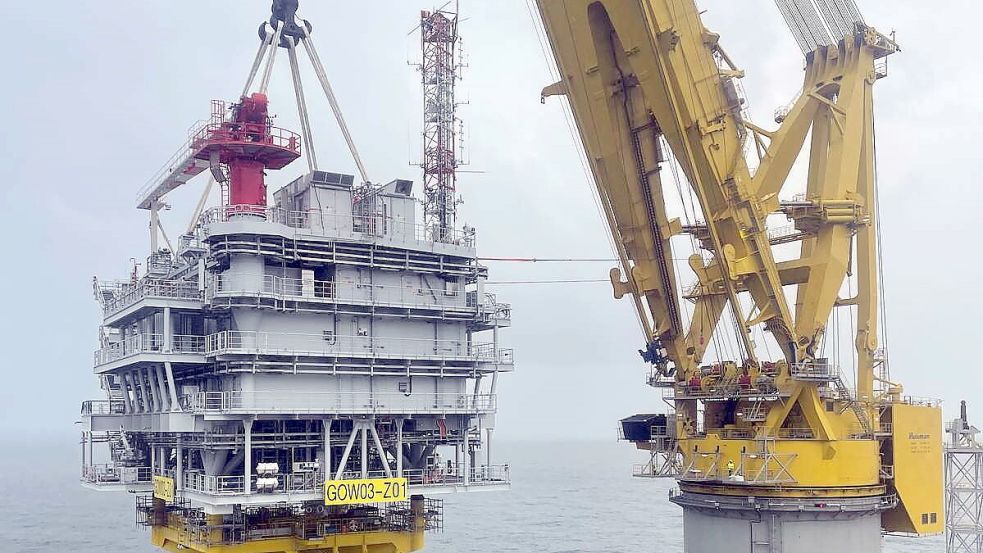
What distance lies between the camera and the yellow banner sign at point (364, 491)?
109 ft

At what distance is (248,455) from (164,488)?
5.57 metres

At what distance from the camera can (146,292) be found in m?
36.7

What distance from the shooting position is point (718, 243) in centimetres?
3628

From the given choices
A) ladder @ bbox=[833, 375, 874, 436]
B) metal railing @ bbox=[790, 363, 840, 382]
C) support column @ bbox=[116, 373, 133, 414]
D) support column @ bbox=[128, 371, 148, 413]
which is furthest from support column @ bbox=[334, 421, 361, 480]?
ladder @ bbox=[833, 375, 874, 436]

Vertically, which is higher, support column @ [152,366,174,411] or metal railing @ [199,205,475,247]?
metal railing @ [199,205,475,247]

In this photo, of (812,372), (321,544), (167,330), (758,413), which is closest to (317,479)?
(321,544)

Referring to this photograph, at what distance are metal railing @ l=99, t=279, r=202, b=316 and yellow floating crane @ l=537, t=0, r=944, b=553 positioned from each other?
16.8m

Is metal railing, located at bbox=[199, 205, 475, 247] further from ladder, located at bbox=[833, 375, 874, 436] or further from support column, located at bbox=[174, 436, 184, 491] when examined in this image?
ladder, located at bbox=[833, 375, 874, 436]

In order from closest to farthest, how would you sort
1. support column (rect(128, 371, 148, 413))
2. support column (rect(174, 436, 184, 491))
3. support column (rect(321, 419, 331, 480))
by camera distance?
support column (rect(321, 419, 331, 480))
support column (rect(174, 436, 184, 491))
support column (rect(128, 371, 148, 413))

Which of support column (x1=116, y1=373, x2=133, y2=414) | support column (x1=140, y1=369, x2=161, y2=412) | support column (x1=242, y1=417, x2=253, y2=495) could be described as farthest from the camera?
support column (x1=116, y1=373, x2=133, y2=414)

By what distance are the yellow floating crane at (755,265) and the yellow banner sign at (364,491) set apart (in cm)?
1175

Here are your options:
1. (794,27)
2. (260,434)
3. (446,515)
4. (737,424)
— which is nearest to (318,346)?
(260,434)

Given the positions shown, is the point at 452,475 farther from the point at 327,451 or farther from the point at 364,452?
the point at 327,451

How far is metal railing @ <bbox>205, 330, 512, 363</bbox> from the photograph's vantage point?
33.4 metres
